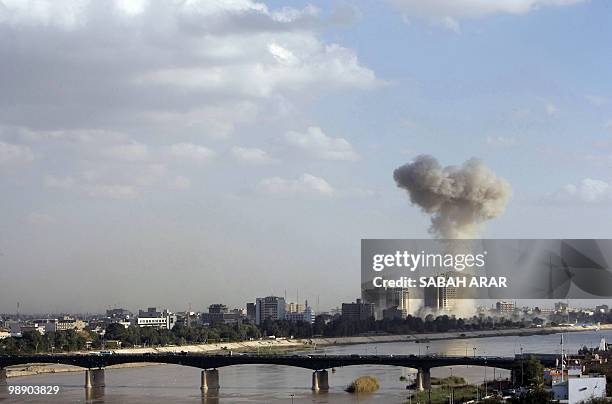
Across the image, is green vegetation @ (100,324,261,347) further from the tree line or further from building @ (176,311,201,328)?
building @ (176,311,201,328)

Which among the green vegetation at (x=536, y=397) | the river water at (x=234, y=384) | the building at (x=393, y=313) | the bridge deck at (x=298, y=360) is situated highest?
the building at (x=393, y=313)

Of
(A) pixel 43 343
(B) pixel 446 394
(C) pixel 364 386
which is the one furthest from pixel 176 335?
(B) pixel 446 394

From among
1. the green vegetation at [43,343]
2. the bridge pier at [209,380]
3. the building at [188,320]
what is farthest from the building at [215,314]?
the bridge pier at [209,380]

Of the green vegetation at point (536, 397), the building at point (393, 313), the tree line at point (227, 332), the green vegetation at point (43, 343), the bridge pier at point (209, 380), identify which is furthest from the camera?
the building at point (393, 313)

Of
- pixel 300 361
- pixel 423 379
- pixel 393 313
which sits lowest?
pixel 423 379

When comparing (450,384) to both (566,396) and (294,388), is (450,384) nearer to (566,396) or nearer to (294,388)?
(294,388)

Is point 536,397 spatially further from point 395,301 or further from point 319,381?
point 395,301

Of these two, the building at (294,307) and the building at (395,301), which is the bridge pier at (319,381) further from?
the building at (294,307)

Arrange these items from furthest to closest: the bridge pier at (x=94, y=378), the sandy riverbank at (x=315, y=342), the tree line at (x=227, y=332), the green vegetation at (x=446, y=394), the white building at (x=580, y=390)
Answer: the sandy riverbank at (x=315, y=342), the tree line at (x=227, y=332), the bridge pier at (x=94, y=378), the green vegetation at (x=446, y=394), the white building at (x=580, y=390)
